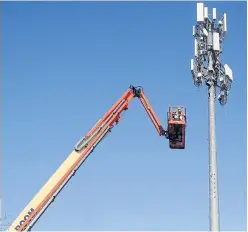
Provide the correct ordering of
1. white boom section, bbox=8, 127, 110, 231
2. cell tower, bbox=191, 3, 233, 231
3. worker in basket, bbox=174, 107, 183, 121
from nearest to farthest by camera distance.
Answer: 1. cell tower, bbox=191, 3, 233, 231
2. white boom section, bbox=8, 127, 110, 231
3. worker in basket, bbox=174, 107, 183, 121

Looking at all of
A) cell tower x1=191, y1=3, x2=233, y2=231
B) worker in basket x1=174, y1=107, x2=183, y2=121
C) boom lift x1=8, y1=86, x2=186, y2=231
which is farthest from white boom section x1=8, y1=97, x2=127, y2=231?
cell tower x1=191, y1=3, x2=233, y2=231

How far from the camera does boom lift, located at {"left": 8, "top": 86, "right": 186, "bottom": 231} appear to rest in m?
38.2

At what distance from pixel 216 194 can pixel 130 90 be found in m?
14.0

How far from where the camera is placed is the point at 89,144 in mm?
41000

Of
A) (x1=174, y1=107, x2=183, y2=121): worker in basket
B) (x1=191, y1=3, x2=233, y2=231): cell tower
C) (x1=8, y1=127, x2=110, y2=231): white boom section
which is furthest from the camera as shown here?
(x1=174, y1=107, x2=183, y2=121): worker in basket

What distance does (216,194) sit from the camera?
100 feet

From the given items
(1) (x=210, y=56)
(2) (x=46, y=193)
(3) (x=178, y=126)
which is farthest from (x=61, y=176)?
(1) (x=210, y=56)

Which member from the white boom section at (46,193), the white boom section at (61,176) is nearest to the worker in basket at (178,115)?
the white boom section at (61,176)

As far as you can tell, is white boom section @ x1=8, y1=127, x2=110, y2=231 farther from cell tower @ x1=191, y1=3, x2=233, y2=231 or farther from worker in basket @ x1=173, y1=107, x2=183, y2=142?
cell tower @ x1=191, y1=3, x2=233, y2=231

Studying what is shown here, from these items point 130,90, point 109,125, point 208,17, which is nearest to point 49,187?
point 109,125

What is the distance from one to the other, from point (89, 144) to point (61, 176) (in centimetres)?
323

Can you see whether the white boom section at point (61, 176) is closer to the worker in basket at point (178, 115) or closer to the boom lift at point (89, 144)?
the boom lift at point (89, 144)

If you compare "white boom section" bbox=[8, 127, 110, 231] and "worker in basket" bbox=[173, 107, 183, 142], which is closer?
"white boom section" bbox=[8, 127, 110, 231]

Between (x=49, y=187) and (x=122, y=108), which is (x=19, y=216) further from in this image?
(x=122, y=108)
